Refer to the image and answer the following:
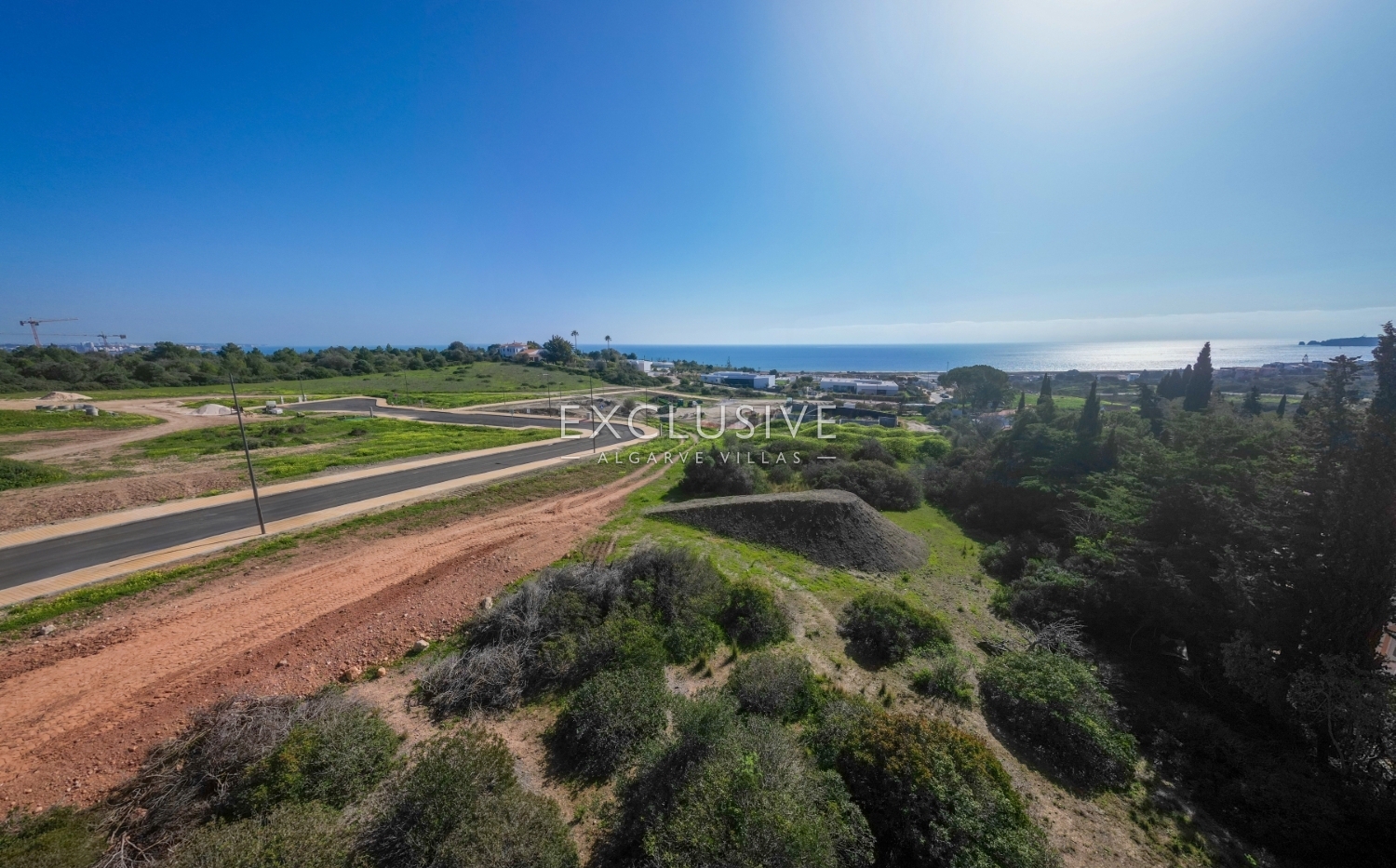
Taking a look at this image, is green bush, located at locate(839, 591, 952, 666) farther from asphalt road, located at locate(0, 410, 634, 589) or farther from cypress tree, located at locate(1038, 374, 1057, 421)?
cypress tree, located at locate(1038, 374, 1057, 421)

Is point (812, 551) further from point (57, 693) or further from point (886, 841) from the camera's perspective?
point (57, 693)

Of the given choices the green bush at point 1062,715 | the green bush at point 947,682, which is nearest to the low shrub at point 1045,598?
the green bush at point 1062,715

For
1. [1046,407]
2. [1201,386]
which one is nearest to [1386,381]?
[1046,407]

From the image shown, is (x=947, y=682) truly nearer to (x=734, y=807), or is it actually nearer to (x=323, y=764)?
(x=734, y=807)

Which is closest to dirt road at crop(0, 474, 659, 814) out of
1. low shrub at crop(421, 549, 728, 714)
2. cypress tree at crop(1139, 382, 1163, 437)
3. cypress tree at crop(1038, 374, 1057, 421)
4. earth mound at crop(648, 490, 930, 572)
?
low shrub at crop(421, 549, 728, 714)

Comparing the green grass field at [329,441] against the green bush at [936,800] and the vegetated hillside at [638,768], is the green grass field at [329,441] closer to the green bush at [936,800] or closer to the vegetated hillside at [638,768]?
the vegetated hillside at [638,768]
